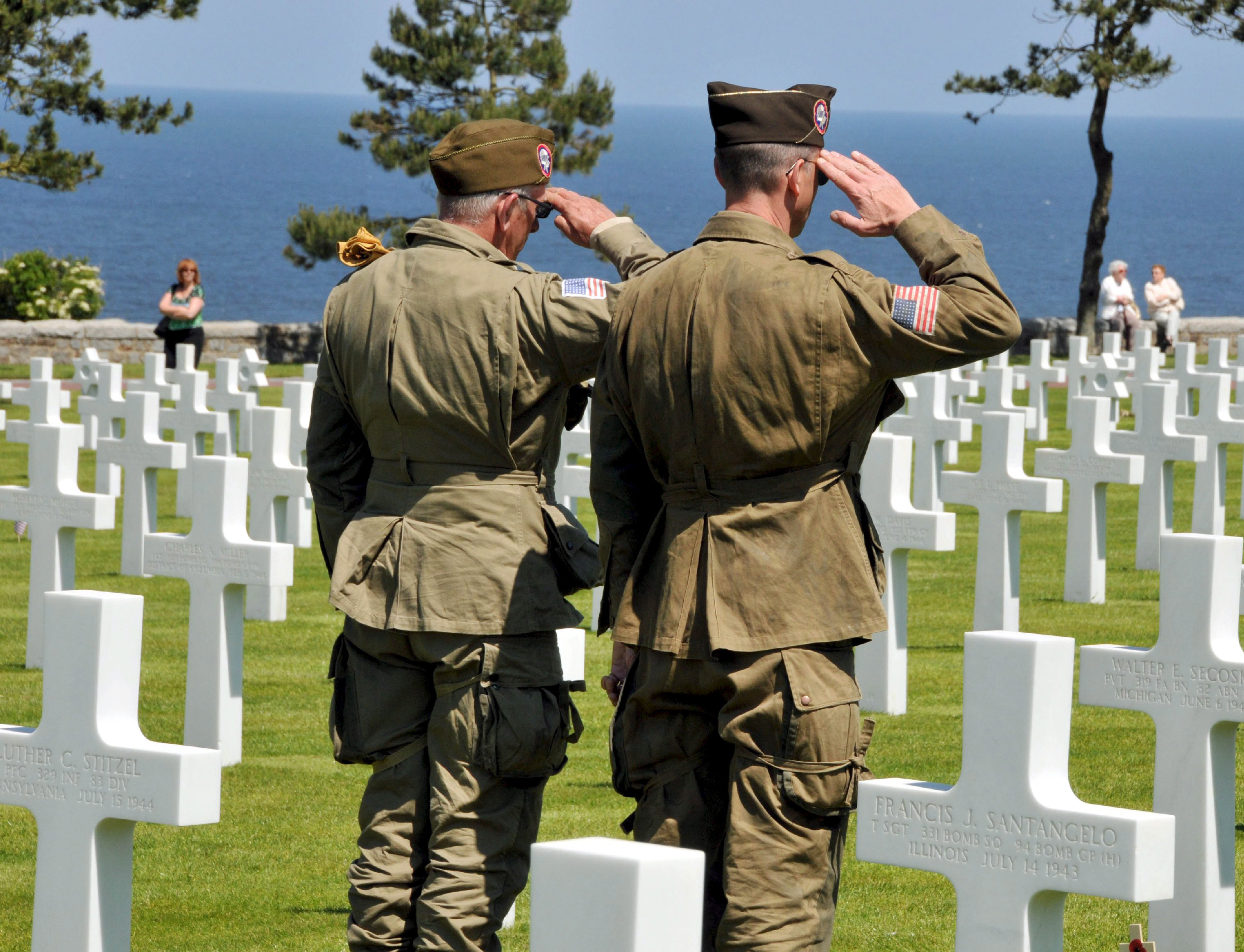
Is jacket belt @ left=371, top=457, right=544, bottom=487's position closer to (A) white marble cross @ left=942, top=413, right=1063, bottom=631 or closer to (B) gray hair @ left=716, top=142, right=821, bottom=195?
(B) gray hair @ left=716, top=142, right=821, bottom=195

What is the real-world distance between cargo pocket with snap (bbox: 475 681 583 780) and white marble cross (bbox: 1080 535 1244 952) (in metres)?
1.11

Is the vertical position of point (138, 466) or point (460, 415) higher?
point (460, 415)

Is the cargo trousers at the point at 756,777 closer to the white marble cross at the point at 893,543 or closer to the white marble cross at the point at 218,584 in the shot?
the white marble cross at the point at 218,584

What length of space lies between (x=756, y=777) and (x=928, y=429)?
797 cm

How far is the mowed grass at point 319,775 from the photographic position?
489cm

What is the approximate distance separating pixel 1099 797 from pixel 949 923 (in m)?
1.30

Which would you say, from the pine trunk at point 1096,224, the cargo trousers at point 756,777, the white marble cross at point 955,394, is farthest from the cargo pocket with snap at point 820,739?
the pine trunk at point 1096,224

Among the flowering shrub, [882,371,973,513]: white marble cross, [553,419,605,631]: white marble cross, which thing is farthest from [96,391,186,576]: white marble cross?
the flowering shrub

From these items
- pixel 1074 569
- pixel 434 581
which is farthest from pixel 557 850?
pixel 1074 569

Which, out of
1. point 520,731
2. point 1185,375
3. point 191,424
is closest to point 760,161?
point 520,731

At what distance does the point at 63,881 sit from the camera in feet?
10.7

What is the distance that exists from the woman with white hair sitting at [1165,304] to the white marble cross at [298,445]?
15.6 metres

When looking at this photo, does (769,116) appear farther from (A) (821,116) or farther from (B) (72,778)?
(B) (72,778)

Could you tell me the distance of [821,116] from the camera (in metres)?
3.50
